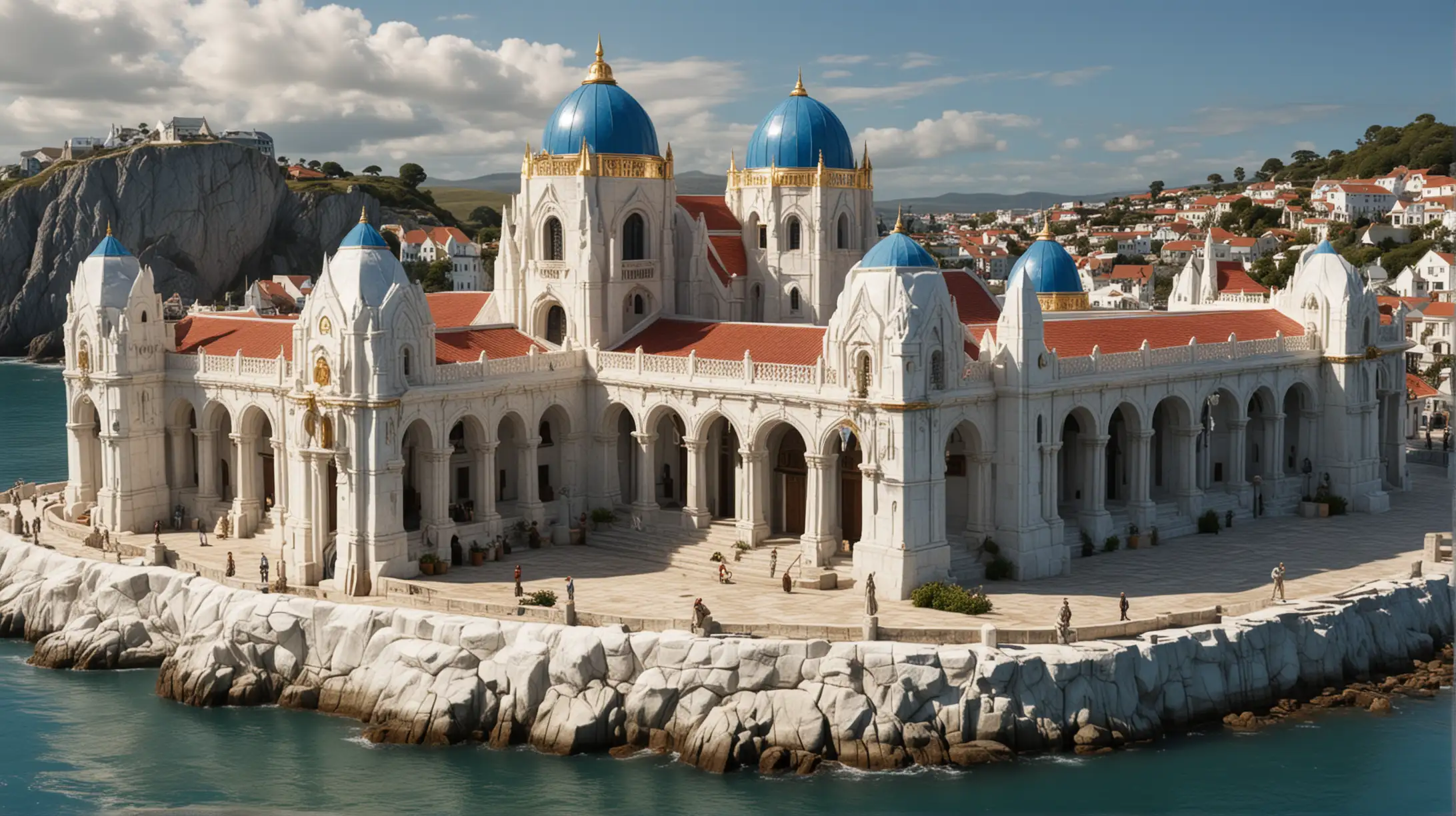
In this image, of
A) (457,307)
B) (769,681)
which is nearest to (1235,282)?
(457,307)

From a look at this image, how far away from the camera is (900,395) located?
42.3 meters

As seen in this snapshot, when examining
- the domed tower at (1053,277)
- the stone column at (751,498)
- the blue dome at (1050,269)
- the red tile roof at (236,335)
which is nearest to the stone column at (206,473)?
the red tile roof at (236,335)

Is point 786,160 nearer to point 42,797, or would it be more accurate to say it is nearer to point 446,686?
point 446,686

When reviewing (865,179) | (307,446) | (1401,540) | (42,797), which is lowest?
(42,797)

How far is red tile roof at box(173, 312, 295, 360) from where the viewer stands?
173 ft

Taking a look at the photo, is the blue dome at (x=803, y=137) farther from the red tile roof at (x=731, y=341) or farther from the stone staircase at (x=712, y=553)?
the stone staircase at (x=712, y=553)

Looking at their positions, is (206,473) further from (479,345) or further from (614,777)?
(614,777)

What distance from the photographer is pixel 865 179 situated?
5894cm

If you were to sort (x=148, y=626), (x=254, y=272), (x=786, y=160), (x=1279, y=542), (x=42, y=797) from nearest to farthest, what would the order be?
(x=42, y=797) → (x=148, y=626) → (x=1279, y=542) → (x=786, y=160) → (x=254, y=272)

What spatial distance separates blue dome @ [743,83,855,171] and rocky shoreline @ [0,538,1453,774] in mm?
24368

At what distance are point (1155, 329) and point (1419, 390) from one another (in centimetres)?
3135

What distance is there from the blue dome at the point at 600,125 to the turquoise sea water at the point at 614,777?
22.2 meters

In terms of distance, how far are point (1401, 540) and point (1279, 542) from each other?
4236 millimetres

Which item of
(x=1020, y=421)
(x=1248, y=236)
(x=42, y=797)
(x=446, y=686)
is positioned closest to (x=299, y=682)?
(x=446, y=686)
